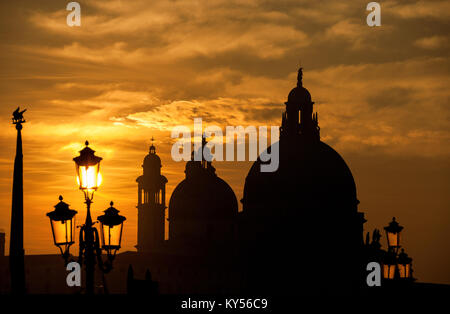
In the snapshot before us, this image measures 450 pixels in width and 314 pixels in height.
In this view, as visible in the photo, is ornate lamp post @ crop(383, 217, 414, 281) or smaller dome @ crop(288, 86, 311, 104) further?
smaller dome @ crop(288, 86, 311, 104)

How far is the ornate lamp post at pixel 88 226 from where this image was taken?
14414mm

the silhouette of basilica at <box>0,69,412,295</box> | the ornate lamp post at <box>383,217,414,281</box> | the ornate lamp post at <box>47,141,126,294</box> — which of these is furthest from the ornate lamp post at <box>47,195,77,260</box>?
the silhouette of basilica at <box>0,69,412,295</box>

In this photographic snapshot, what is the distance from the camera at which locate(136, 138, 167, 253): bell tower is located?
83750 mm

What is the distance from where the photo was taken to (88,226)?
14.4 metres

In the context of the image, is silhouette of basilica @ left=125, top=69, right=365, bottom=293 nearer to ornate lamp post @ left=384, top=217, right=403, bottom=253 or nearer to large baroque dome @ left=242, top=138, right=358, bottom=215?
large baroque dome @ left=242, top=138, right=358, bottom=215

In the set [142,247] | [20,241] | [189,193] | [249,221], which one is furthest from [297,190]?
[20,241]

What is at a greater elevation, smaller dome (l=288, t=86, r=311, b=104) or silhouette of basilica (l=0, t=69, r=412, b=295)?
smaller dome (l=288, t=86, r=311, b=104)

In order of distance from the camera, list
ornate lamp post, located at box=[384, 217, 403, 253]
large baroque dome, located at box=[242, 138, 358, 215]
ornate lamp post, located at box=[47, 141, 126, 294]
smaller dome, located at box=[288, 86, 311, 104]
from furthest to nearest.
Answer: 1. smaller dome, located at box=[288, 86, 311, 104]
2. large baroque dome, located at box=[242, 138, 358, 215]
3. ornate lamp post, located at box=[384, 217, 403, 253]
4. ornate lamp post, located at box=[47, 141, 126, 294]

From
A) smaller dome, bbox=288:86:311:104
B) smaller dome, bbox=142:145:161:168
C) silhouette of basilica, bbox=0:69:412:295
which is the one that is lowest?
silhouette of basilica, bbox=0:69:412:295

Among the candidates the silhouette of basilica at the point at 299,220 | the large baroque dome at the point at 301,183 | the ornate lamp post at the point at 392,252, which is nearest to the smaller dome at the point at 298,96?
the silhouette of basilica at the point at 299,220

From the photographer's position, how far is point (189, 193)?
263 ft

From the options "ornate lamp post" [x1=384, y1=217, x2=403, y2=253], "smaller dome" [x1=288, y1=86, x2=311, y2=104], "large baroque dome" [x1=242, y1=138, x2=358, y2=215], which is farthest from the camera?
"smaller dome" [x1=288, y1=86, x2=311, y2=104]
